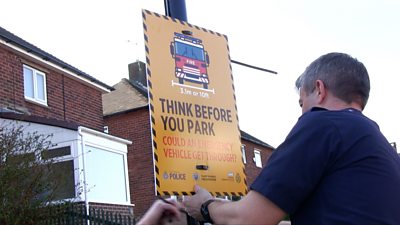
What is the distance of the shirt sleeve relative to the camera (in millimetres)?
2250

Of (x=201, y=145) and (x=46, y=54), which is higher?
(x=46, y=54)

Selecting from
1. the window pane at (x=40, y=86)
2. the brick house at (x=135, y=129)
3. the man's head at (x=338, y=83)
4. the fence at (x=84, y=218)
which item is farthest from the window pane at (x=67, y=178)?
the man's head at (x=338, y=83)

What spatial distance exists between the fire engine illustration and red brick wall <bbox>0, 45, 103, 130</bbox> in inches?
542

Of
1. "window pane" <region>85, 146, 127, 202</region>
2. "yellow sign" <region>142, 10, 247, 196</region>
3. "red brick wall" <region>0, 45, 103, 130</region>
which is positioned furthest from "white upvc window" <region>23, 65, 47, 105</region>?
"yellow sign" <region>142, 10, 247, 196</region>

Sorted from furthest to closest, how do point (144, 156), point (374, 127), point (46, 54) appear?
point (144, 156) → point (46, 54) → point (374, 127)

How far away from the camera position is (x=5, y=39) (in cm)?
1722

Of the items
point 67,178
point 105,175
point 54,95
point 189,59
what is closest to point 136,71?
point 54,95

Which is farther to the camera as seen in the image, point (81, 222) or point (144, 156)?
point (144, 156)

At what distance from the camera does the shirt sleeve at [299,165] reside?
7.38 feet

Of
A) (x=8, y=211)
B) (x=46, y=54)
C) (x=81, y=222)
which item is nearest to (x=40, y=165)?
(x=8, y=211)

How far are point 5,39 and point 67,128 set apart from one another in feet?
10.4

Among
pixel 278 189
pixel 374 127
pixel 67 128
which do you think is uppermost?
pixel 67 128

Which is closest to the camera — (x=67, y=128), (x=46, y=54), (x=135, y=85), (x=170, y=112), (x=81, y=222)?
Answer: (x=170, y=112)

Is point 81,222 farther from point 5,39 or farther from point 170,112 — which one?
point 170,112
